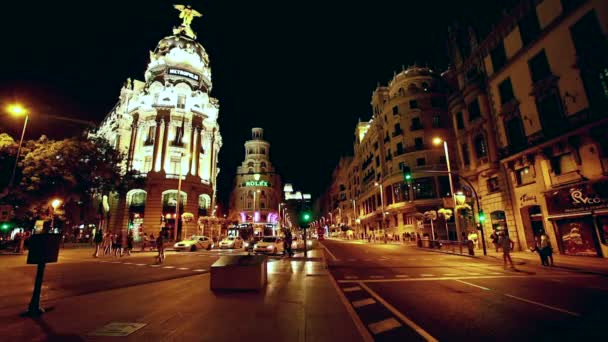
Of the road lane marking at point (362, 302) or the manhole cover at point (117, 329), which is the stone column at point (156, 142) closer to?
the manhole cover at point (117, 329)

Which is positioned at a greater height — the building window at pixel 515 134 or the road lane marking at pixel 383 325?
the building window at pixel 515 134

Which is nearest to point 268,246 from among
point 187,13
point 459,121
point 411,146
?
point 459,121

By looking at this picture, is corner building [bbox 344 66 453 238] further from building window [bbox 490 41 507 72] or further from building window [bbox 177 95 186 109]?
building window [bbox 177 95 186 109]

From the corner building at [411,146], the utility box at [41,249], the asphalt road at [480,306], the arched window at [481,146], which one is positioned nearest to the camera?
the asphalt road at [480,306]

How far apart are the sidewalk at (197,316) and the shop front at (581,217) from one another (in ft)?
62.2

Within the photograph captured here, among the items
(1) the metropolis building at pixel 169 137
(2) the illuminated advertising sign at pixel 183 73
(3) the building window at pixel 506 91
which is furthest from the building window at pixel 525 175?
(2) the illuminated advertising sign at pixel 183 73

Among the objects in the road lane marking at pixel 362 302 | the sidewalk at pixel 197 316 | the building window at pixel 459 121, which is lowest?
the road lane marking at pixel 362 302

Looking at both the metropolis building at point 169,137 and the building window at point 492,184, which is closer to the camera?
the building window at point 492,184

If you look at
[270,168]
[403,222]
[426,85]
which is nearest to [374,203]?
[403,222]

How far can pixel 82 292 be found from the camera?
8352 mm

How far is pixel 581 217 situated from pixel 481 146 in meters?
10.6

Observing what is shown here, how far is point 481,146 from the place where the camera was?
2694 cm

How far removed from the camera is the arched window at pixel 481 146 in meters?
26.1

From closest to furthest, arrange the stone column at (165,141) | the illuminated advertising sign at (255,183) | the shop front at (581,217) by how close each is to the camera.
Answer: the shop front at (581,217)
the stone column at (165,141)
the illuminated advertising sign at (255,183)
